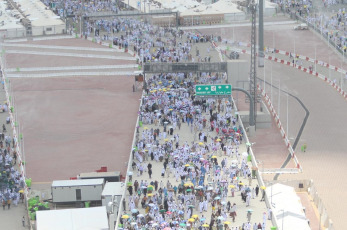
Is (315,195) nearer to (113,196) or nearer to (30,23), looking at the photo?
(113,196)

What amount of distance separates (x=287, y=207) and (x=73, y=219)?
36.6 ft

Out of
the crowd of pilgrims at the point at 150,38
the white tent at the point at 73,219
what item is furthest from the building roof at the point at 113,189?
the crowd of pilgrims at the point at 150,38

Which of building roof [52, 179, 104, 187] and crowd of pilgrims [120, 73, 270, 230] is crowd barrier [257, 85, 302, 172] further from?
building roof [52, 179, 104, 187]

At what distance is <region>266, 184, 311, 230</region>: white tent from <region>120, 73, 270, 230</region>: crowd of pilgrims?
0.87 metres

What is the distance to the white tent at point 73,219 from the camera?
188 feet

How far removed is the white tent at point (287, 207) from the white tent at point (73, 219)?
8954 millimetres

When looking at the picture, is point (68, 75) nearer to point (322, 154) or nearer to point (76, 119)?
point (76, 119)

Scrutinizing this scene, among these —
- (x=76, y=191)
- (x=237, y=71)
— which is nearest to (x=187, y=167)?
(x=76, y=191)

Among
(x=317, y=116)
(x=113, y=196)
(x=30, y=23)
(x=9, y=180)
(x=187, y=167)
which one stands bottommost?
(x=113, y=196)

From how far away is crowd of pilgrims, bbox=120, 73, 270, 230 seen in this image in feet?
189

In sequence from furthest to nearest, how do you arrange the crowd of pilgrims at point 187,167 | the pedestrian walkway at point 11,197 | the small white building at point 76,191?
the small white building at point 76,191 < the pedestrian walkway at point 11,197 < the crowd of pilgrims at point 187,167

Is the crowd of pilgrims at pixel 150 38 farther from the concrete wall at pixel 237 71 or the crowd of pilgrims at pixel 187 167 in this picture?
the crowd of pilgrims at pixel 187 167

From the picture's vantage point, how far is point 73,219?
190 feet

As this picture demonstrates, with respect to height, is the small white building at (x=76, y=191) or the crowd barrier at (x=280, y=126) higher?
the crowd barrier at (x=280, y=126)
